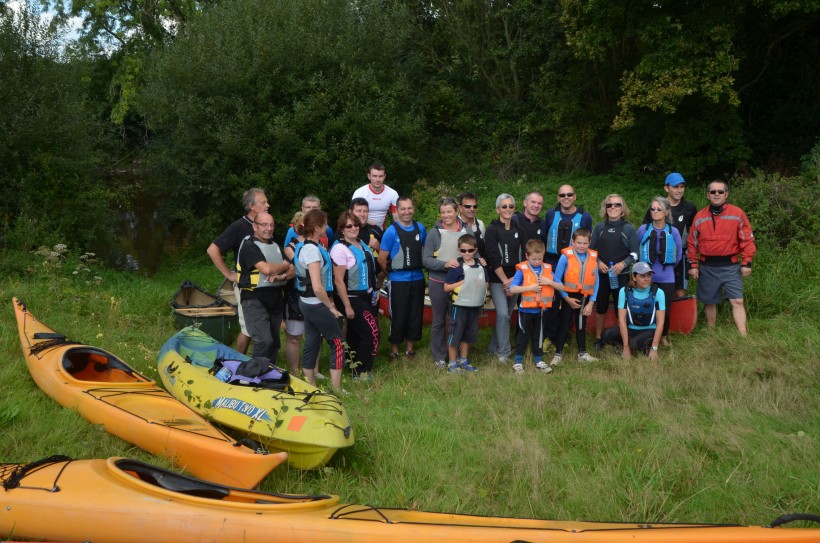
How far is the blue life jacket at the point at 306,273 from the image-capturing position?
6262 mm

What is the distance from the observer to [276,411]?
5168mm

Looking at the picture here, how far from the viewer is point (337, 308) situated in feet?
23.1

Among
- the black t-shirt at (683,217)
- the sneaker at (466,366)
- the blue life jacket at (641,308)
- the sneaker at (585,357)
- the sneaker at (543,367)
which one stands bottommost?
the sneaker at (466,366)

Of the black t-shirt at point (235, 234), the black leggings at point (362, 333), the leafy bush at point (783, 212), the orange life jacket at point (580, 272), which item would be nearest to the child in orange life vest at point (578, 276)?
the orange life jacket at point (580, 272)

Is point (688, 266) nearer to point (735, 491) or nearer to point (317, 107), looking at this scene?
point (735, 491)

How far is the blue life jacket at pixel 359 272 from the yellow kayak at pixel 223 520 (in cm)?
269

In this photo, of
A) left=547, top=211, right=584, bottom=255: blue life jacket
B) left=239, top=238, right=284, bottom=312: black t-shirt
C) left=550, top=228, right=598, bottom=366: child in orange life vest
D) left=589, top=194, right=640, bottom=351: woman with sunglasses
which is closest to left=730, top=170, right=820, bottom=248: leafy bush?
left=589, top=194, right=640, bottom=351: woman with sunglasses

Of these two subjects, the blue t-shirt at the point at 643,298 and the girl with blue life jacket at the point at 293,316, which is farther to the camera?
the blue t-shirt at the point at 643,298

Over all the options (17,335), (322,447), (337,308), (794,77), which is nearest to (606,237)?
(337,308)

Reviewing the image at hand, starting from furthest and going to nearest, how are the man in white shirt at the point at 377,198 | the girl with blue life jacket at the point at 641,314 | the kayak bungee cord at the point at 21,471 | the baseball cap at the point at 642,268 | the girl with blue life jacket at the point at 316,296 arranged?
the man in white shirt at the point at 377,198, the girl with blue life jacket at the point at 641,314, the baseball cap at the point at 642,268, the girl with blue life jacket at the point at 316,296, the kayak bungee cord at the point at 21,471

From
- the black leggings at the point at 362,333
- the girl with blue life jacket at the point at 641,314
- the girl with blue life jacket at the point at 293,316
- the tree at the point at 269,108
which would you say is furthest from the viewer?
the tree at the point at 269,108

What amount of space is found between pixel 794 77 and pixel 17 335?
586 inches

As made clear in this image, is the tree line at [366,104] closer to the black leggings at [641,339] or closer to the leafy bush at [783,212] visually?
the leafy bush at [783,212]

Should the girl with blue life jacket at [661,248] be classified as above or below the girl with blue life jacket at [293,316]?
above
